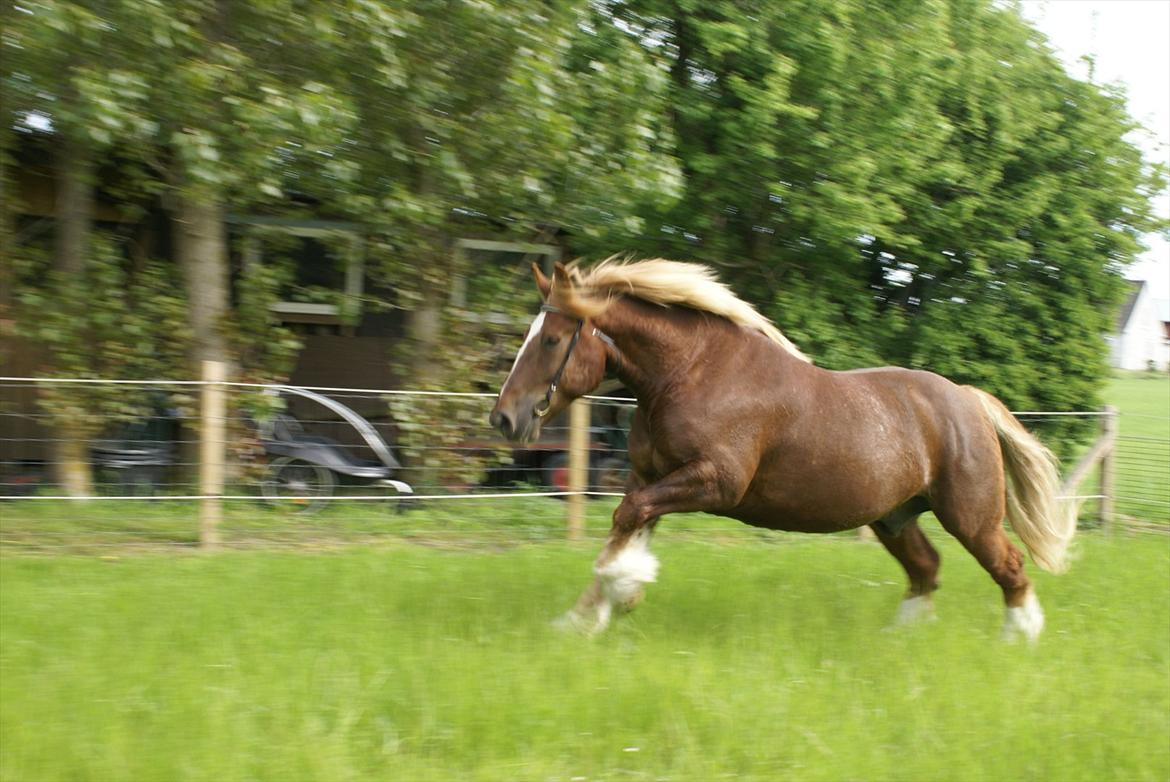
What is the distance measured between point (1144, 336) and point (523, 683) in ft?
278

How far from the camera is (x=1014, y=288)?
518 inches

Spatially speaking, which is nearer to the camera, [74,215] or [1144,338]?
[74,215]

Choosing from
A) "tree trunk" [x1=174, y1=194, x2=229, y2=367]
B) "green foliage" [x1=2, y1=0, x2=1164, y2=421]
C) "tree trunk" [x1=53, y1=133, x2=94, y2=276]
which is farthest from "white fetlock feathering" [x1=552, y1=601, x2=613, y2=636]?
"tree trunk" [x1=53, y1=133, x2=94, y2=276]

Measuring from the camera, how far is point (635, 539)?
18.7ft

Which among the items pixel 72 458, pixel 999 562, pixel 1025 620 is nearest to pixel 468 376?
pixel 72 458

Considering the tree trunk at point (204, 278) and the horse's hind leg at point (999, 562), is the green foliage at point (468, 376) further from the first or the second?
the horse's hind leg at point (999, 562)

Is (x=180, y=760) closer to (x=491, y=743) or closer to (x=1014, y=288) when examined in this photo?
(x=491, y=743)

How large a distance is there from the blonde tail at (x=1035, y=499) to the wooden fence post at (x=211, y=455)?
547cm

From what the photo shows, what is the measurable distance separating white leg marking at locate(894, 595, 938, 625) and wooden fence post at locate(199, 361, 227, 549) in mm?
4966

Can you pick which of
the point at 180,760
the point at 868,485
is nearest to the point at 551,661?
the point at 180,760

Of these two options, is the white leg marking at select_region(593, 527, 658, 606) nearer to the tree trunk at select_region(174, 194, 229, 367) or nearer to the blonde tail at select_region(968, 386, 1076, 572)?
the blonde tail at select_region(968, 386, 1076, 572)

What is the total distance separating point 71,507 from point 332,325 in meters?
6.92

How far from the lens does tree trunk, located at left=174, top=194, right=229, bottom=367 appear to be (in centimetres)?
976

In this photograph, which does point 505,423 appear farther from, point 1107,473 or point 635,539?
point 1107,473
